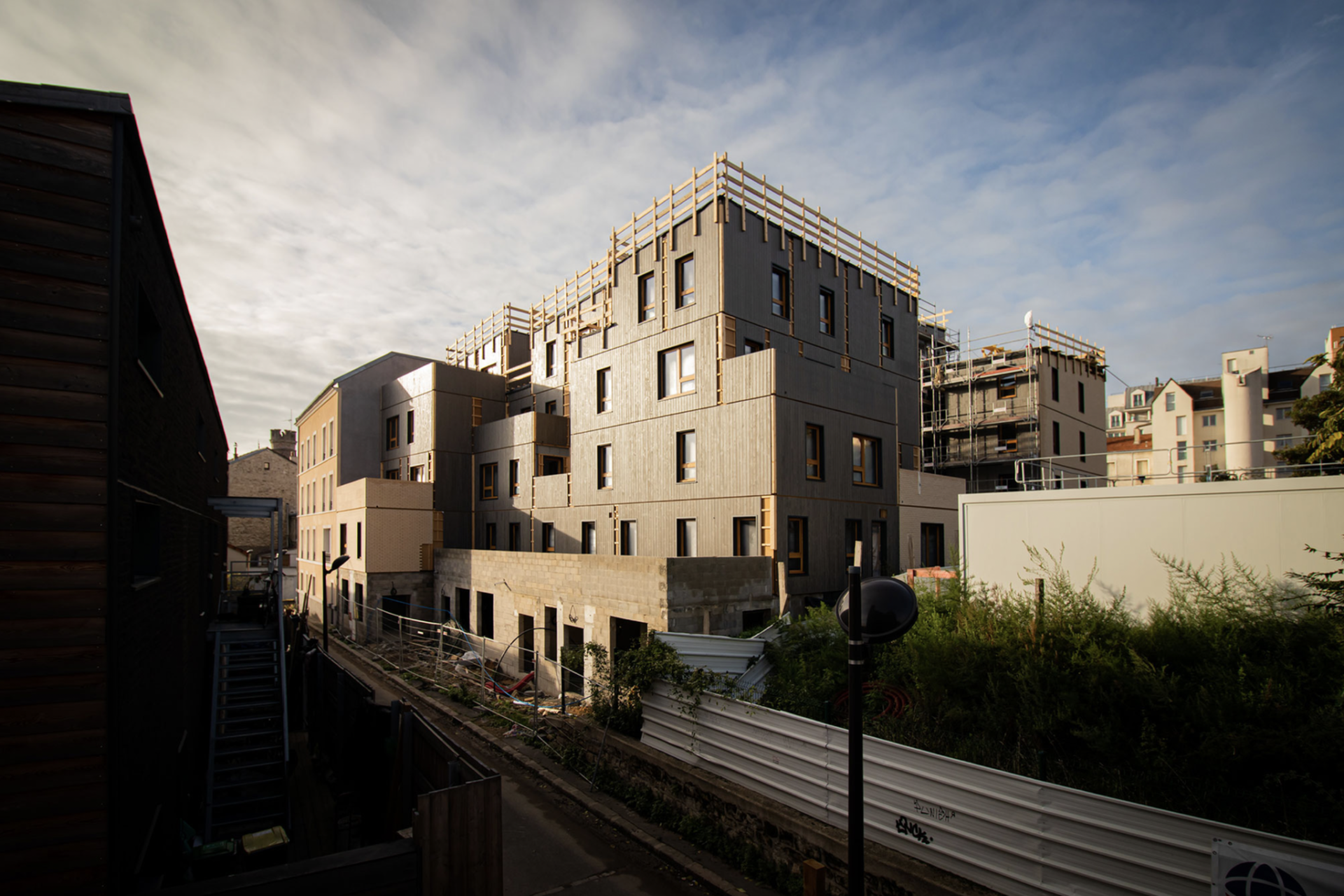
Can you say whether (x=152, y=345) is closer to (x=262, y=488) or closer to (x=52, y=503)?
(x=52, y=503)

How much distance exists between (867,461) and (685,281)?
812 cm

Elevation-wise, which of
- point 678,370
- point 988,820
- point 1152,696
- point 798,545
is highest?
point 678,370

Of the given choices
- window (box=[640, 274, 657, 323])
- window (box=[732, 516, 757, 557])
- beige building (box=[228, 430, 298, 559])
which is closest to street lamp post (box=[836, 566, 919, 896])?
window (box=[732, 516, 757, 557])

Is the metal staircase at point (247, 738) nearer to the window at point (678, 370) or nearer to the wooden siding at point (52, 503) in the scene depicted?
the wooden siding at point (52, 503)

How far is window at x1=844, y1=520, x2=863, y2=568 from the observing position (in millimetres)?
20125

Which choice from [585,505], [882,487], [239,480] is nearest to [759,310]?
[882,487]

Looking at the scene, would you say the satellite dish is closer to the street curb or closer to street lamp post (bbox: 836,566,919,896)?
street lamp post (bbox: 836,566,919,896)

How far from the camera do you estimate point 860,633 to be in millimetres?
5051

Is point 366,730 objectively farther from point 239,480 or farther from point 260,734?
point 239,480

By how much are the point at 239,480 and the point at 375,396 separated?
26061 mm

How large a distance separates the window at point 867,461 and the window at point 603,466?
8119mm

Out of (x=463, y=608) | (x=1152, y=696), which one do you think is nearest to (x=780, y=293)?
(x=1152, y=696)

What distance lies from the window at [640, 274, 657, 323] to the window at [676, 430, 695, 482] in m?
4.39

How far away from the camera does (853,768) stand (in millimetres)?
5152
